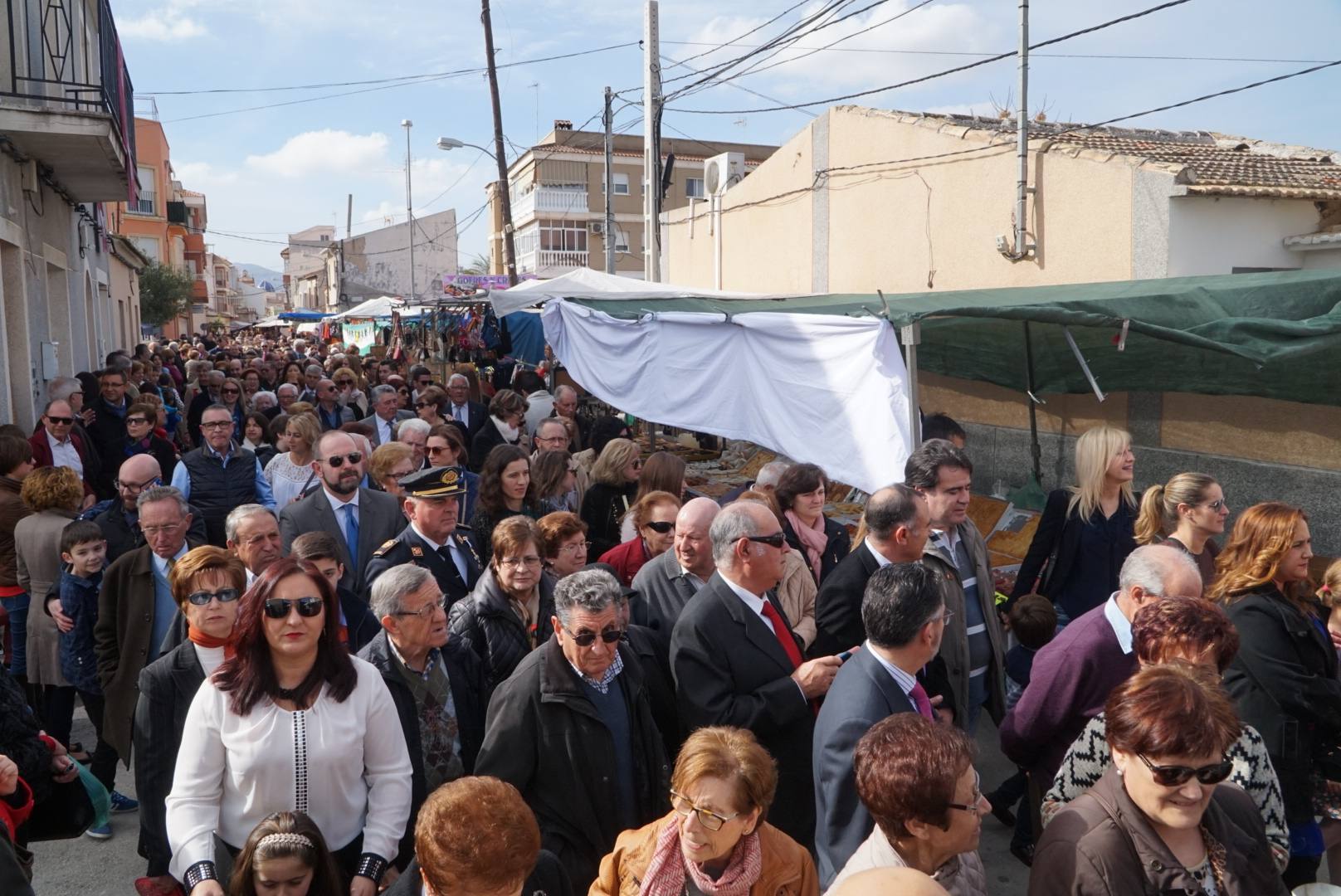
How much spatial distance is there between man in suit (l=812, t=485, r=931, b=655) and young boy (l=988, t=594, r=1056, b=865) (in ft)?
4.38

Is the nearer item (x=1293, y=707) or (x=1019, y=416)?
(x=1293, y=707)

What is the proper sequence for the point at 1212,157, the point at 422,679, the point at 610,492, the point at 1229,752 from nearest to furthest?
the point at 1229,752 → the point at 422,679 → the point at 610,492 → the point at 1212,157

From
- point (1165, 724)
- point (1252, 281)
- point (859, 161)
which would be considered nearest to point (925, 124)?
point (859, 161)

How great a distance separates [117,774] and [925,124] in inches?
463

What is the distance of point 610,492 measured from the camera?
6.04 metres

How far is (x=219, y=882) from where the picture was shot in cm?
254

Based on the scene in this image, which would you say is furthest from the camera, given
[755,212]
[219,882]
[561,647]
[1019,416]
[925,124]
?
[755,212]

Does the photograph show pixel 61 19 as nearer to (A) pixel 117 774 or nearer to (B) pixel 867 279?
(A) pixel 117 774

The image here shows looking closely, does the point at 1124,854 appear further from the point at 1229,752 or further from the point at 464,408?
the point at 464,408

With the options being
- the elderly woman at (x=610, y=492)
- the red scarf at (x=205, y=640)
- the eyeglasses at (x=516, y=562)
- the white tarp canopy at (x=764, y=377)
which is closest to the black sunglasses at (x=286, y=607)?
the red scarf at (x=205, y=640)

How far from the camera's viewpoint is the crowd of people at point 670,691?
88.9 inches

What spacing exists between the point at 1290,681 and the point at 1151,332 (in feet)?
8.84

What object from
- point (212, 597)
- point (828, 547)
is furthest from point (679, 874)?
point (828, 547)

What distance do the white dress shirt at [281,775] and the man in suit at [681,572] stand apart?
132 centimetres
